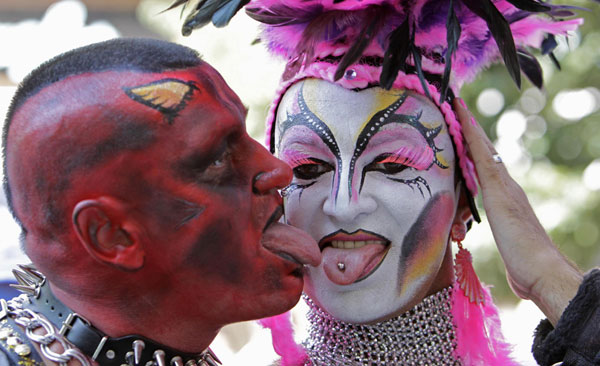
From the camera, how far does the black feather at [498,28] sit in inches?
78.1

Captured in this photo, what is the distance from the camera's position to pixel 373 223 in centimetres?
202

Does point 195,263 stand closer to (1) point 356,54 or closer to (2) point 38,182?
(2) point 38,182

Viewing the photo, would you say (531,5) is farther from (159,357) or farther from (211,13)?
(159,357)

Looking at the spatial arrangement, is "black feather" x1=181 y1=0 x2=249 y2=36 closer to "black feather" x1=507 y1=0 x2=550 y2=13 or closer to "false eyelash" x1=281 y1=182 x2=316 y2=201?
"false eyelash" x1=281 y1=182 x2=316 y2=201

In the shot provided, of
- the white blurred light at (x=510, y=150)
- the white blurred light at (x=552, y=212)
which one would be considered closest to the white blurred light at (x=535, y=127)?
the white blurred light at (x=510, y=150)

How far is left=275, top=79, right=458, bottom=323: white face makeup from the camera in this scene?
2025 mm

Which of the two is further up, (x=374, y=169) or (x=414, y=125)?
(x=414, y=125)

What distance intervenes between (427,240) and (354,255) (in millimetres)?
224

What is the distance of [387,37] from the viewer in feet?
6.71

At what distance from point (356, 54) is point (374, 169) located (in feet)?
1.09

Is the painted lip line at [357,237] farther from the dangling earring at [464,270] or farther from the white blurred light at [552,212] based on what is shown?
the white blurred light at [552,212]

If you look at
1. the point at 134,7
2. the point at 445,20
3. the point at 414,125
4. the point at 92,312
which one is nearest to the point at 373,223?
the point at 414,125

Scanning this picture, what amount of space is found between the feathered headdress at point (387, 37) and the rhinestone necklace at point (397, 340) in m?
0.42

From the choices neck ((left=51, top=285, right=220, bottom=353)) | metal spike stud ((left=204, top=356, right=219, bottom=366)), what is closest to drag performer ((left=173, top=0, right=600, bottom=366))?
metal spike stud ((left=204, top=356, right=219, bottom=366))
